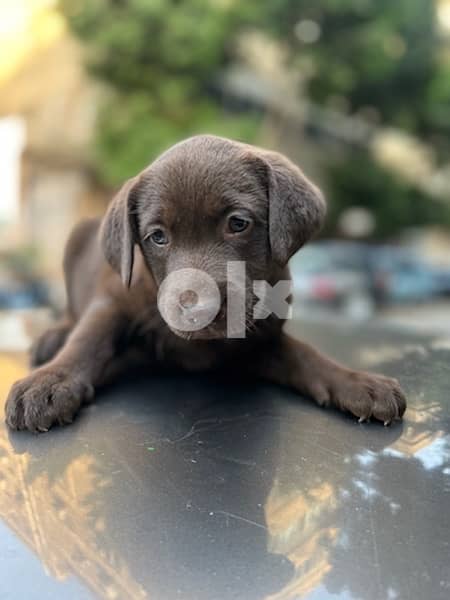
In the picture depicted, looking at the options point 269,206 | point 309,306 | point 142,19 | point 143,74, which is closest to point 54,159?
point 143,74

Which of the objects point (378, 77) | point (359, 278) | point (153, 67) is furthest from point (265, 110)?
point (359, 278)

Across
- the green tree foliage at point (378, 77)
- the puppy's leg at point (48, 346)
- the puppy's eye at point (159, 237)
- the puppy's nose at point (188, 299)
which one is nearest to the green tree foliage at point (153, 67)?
the green tree foliage at point (378, 77)

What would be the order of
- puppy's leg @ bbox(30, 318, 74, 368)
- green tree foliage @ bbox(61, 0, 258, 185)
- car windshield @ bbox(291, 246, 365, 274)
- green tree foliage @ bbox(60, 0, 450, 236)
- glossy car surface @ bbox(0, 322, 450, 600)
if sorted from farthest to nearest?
1. green tree foliage @ bbox(60, 0, 450, 236)
2. green tree foliage @ bbox(61, 0, 258, 185)
3. car windshield @ bbox(291, 246, 365, 274)
4. puppy's leg @ bbox(30, 318, 74, 368)
5. glossy car surface @ bbox(0, 322, 450, 600)

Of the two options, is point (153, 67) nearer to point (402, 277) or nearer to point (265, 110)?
point (265, 110)

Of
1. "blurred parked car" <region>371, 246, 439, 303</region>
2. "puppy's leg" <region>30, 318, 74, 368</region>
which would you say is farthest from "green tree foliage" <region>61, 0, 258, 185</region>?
"puppy's leg" <region>30, 318, 74, 368</region>

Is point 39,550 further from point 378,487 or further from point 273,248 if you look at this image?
point 273,248

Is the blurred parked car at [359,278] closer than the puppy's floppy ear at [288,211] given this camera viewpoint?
No

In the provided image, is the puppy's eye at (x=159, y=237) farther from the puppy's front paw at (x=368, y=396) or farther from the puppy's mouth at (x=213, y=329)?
the puppy's front paw at (x=368, y=396)

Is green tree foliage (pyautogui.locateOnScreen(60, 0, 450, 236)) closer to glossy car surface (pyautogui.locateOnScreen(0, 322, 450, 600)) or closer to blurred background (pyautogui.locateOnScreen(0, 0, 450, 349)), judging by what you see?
blurred background (pyautogui.locateOnScreen(0, 0, 450, 349))
